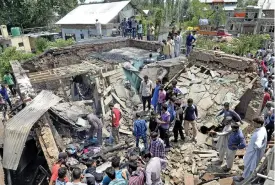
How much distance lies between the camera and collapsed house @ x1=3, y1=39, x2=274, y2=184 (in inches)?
263

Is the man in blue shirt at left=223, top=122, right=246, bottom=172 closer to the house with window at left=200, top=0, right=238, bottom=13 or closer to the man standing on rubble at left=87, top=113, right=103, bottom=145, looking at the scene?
the man standing on rubble at left=87, top=113, right=103, bottom=145

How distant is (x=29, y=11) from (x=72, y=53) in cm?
2362

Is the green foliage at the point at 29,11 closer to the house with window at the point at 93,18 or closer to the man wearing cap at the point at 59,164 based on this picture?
the house with window at the point at 93,18

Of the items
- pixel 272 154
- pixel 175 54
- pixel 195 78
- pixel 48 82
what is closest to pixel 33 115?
pixel 48 82

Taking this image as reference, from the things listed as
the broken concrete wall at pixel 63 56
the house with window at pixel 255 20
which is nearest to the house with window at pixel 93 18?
the broken concrete wall at pixel 63 56

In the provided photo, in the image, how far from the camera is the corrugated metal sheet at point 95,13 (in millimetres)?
27203

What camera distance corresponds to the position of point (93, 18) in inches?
1122

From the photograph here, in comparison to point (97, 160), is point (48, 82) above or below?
above

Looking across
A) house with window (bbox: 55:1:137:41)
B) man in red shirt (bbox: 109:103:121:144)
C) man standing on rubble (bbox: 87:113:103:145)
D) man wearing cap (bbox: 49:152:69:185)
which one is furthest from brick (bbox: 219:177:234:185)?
house with window (bbox: 55:1:137:41)

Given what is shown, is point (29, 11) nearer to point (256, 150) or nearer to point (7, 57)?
point (7, 57)

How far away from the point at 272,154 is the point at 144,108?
647 cm

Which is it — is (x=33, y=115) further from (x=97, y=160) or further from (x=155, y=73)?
(x=155, y=73)

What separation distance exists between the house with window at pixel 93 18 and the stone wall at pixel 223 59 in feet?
54.4

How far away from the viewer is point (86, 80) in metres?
11.7
